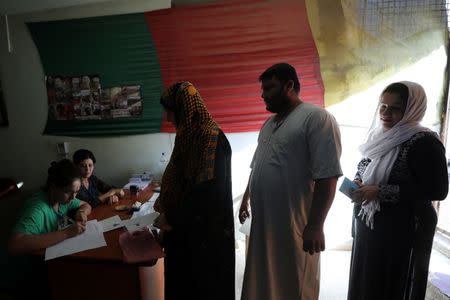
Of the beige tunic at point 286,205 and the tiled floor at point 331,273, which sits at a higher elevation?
the beige tunic at point 286,205

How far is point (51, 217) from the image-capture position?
1398 mm

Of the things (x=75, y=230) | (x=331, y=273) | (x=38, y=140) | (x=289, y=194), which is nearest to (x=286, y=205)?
→ (x=289, y=194)

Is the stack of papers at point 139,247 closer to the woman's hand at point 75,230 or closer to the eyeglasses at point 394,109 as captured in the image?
the woman's hand at point 75,230

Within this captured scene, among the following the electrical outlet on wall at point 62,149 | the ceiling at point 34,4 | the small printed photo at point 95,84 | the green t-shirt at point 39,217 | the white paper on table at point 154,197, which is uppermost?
the ceiling at point 34,4

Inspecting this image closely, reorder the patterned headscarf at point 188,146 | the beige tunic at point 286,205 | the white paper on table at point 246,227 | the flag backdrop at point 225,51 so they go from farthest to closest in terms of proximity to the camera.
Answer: the flag backdrop at point 225,51
the white paper on table at point 246,227
the beige tunic at point 286,205
the patterned headscarf at point 188,146

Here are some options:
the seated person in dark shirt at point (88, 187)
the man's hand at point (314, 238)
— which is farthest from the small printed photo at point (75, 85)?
the man's hand at point (314, 238)

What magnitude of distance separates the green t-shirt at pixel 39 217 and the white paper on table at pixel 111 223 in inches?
8.3

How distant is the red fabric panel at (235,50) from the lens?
7.18ft

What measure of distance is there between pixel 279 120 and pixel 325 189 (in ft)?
1.28

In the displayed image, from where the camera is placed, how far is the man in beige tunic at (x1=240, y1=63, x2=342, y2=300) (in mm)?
1119

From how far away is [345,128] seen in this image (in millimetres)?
2324

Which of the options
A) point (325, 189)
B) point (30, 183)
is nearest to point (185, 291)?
point (325, 189)

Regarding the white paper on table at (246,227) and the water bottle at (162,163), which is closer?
the white paper on table at (246,227)

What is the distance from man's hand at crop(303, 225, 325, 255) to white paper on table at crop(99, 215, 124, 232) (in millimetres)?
960
